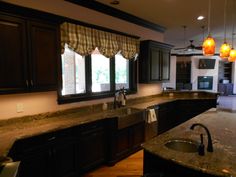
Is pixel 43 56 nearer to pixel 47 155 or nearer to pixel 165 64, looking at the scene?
pixel 47 155

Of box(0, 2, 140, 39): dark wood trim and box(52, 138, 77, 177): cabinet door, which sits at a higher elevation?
box(0, 2, 140, 39): dark wood trim

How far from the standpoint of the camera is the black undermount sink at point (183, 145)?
6.48 ft

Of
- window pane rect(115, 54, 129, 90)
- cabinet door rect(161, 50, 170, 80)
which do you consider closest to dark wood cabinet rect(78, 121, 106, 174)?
window pane rect(115, 54, 129, 90)

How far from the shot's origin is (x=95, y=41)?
356cm

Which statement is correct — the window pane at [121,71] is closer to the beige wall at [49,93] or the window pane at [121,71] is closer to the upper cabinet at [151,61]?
the upper cabinet at [151,61]

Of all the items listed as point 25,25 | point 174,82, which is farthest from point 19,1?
point 174,82

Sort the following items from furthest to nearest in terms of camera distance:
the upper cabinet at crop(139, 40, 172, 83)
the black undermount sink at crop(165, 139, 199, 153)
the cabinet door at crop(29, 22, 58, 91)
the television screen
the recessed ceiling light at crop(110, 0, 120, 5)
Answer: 1. the television screen
2. the upper cabinet at crop(139, 40, 172, 83)
3. the recessed ceiling light at crop(110, 0, 120, 5)
4. the cabinet door at crop(29, 22, 58, 91)
5. the black undermount sink at crop(165, 139, 199, 153)

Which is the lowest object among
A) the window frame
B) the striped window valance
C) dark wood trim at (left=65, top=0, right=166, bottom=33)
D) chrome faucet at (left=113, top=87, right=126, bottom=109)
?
chrome faucet at (left=113, top=87, right=126, bottom=109)

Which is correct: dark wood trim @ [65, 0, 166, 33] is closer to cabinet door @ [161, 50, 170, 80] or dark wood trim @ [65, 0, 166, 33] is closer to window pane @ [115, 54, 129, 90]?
cabinet door @ [161, 50, 170, 80]

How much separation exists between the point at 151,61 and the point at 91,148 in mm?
2698

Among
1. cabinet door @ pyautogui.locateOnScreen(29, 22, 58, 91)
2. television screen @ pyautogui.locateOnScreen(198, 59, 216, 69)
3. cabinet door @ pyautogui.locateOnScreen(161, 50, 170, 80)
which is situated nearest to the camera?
cabinet door @ pyautogui.locateOnScreen(29, 22, 58, 91)

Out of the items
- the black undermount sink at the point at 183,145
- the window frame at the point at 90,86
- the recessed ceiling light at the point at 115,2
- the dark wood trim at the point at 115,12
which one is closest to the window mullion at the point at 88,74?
the window frame at the point at 90,86

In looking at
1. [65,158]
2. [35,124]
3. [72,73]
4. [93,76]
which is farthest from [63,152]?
[93,76]

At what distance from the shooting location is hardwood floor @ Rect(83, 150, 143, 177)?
3.13m
